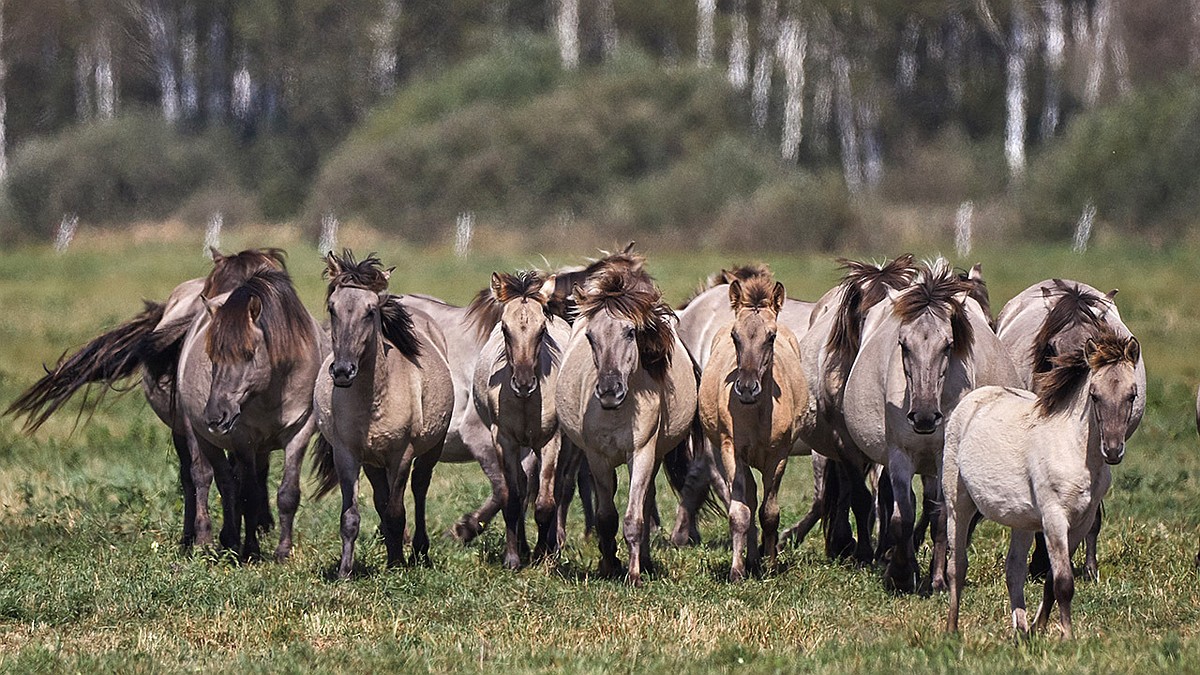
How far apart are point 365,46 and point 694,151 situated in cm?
1656

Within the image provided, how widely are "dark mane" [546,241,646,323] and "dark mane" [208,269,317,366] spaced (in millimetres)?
1742

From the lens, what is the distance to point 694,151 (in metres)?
43.9

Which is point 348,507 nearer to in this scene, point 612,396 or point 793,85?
point 612,396

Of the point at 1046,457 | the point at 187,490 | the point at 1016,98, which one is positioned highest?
the point at 1016,98

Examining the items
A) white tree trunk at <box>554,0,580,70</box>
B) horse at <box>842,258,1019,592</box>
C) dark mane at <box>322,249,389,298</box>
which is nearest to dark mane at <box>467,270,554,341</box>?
dark mane at <box>322,249,389,298</box>

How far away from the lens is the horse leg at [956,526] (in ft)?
26.4

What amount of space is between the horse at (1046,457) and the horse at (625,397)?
2220 millimetres

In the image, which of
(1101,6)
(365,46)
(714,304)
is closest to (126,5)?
(365,46)

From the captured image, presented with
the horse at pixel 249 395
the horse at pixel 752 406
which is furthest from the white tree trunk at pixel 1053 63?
the horse at pixel 249 395

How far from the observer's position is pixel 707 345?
489 inches

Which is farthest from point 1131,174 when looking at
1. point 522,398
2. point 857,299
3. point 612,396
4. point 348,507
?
point 348,507

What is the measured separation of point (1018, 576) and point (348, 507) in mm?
4214

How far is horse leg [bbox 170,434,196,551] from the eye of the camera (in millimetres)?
11562

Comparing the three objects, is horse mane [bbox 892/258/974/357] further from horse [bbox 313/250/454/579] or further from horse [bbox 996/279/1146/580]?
horse [bbox 313/250/454/579]
